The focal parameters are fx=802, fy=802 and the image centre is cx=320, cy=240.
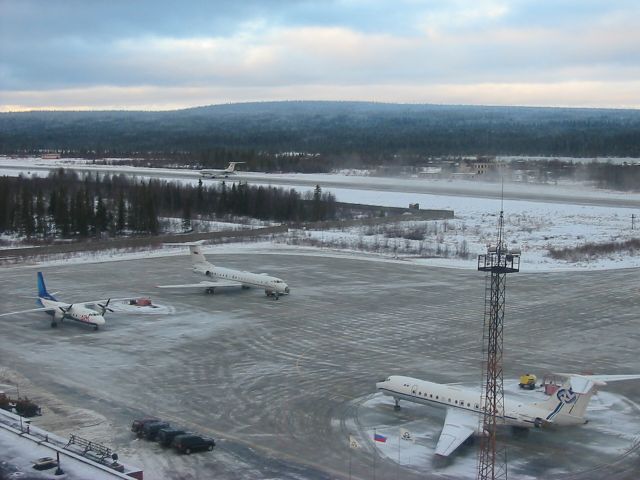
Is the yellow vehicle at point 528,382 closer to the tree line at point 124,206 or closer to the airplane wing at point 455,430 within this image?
the airplane wing at point 455,430

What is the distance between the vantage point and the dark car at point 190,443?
3503 centimetres

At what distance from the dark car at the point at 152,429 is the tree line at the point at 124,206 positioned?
78.7m

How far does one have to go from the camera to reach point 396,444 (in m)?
36.8

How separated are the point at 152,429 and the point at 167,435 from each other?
45.1 inches

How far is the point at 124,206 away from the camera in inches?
4727

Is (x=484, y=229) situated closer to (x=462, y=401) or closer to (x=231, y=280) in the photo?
(x=231, y=280)

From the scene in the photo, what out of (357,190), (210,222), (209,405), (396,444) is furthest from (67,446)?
(357,190)

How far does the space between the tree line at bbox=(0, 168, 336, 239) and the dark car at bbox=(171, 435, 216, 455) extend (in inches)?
3187

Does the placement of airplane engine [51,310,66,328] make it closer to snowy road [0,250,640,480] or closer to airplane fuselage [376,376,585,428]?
snowy road [0,250,640,480]

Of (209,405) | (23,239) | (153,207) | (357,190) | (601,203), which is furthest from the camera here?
(357,190)

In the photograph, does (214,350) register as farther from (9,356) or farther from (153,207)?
(153,207)

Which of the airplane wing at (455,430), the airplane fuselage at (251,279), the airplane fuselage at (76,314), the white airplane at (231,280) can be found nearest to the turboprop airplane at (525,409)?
the airplane wing at (455,430)

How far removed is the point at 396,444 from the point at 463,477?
4539 mm

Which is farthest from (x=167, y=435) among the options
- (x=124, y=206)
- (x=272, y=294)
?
(x=124, y=206)
